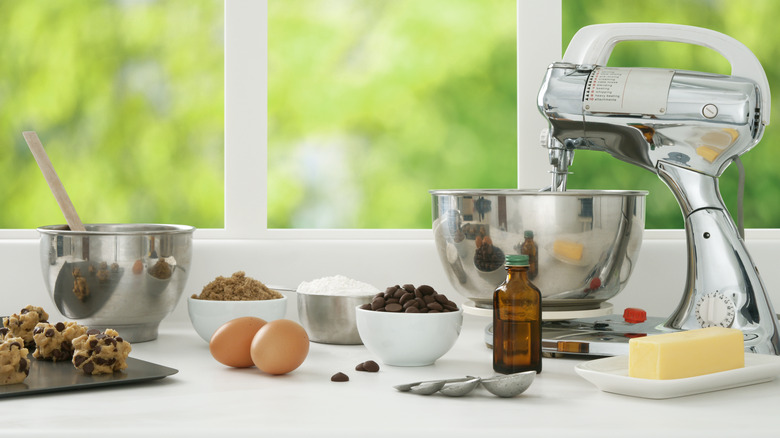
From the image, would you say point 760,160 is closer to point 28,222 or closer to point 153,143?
point 153,143

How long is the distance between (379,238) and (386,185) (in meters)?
2.26

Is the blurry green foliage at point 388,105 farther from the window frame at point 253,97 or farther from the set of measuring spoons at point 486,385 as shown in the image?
the set of measuring spoons at point 486,385

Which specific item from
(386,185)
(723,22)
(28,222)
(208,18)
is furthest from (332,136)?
(723,22)

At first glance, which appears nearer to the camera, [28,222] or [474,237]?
[474,237]

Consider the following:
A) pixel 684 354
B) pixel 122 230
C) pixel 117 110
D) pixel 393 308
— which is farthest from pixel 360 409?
pixel 117 110

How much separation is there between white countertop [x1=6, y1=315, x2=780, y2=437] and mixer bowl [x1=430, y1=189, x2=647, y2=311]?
6.6 inches

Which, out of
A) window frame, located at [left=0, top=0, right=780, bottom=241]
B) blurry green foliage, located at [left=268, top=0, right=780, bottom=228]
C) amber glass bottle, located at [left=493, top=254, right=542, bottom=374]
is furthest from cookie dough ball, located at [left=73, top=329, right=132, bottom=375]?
blurry green foliage, located at [left=268, top=0, right=780, bottom=228]

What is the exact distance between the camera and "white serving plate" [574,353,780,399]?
95 cm

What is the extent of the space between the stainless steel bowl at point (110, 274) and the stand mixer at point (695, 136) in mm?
657

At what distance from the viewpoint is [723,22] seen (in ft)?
11.7

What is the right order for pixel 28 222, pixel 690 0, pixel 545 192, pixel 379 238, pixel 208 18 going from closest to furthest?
pixel 545 192, pixel 379 238, pixel 690 0, pixel 28 222, pixel 208 18

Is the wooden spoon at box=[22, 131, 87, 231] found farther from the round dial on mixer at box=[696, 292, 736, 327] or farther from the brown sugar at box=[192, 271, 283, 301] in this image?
the round dial on mixer at box=[696, 292, 736, 327]

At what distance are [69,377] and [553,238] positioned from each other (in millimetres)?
688

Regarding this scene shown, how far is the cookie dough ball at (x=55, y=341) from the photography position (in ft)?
3.69
